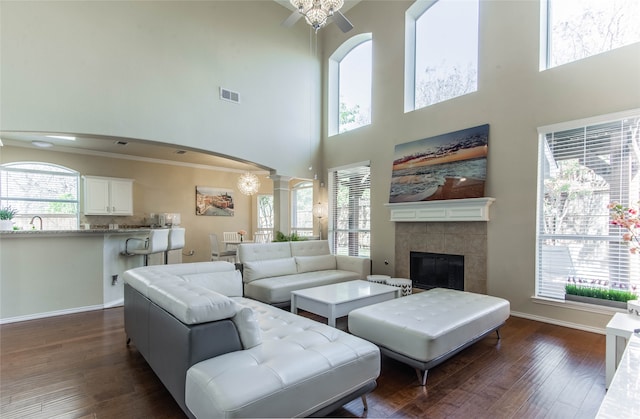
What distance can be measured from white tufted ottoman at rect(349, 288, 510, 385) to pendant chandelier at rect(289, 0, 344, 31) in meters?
3.15

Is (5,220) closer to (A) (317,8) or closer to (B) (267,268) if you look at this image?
(B) (267,268)

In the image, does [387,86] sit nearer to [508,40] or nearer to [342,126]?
[342,126]

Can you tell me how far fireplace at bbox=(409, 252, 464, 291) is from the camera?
4781mm

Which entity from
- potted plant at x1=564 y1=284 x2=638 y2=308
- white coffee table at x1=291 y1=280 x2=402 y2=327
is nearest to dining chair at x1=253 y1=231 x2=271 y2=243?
white coffee table at x1=291 y1=280 x2=402 y2=327

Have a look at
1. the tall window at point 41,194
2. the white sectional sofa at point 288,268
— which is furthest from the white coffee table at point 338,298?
the tall window at point 41,194

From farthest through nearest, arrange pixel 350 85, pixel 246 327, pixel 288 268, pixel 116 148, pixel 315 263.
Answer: pixel 350 85 < pixel 116 148 < pixel 315 263 < pixel 288 268 < pixel 246 327

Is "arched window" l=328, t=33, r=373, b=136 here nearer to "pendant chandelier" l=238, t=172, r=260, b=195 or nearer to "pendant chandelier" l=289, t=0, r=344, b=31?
"pendant chandelier" l=238, t=172, r=260, b=195

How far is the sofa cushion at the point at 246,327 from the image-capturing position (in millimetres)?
1826

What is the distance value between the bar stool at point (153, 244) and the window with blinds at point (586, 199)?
18.0 ft

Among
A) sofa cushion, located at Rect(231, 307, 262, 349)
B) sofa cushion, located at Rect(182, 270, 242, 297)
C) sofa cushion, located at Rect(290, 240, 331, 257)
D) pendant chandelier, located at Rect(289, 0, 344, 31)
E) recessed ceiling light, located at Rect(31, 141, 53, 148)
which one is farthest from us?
recessed ceiling light, located at Rect(31, 141, 53, 148)

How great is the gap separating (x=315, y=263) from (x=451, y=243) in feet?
7.46

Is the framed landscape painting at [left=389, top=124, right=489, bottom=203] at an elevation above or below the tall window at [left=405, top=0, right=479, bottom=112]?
below

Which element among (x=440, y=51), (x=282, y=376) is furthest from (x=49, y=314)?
(x=440, y=51)

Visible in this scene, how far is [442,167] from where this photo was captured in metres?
4.90
